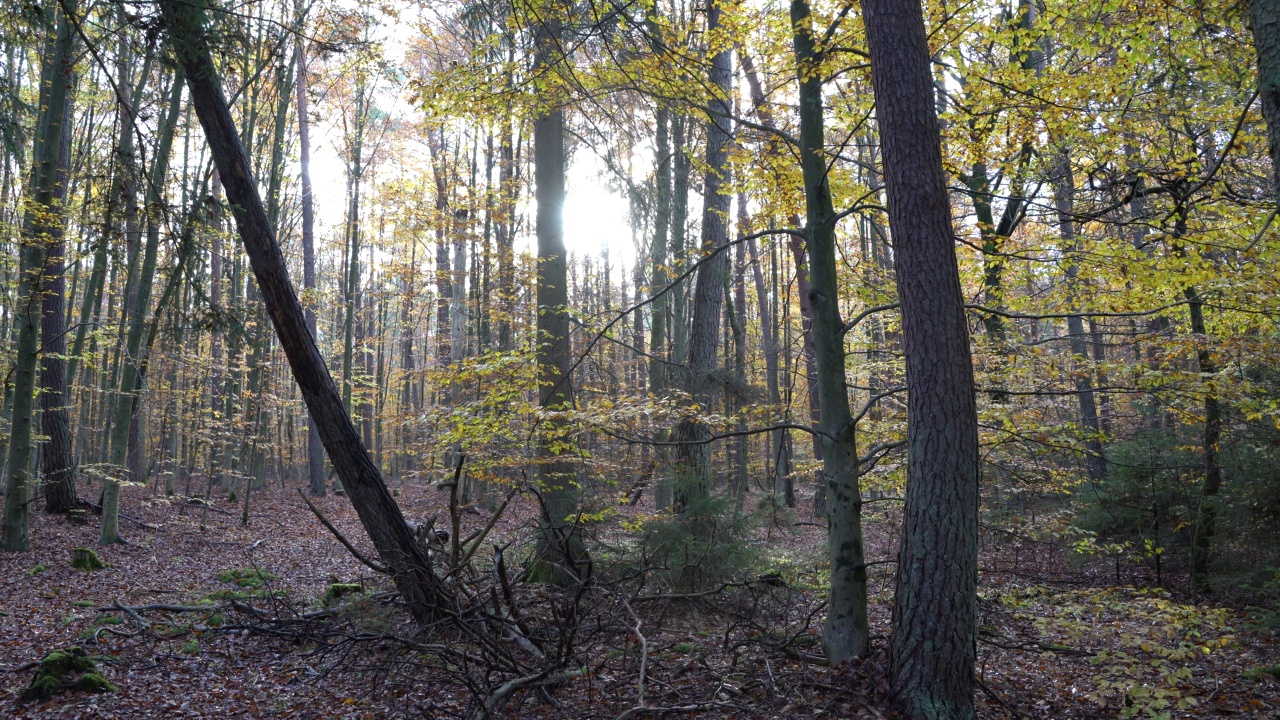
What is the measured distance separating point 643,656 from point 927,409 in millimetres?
2569

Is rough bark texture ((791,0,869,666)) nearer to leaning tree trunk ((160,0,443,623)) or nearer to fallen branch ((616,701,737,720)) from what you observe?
fallen branch ((616,701,737,720))

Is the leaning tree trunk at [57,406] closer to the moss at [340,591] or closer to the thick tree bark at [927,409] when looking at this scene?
the moss at [340,591]

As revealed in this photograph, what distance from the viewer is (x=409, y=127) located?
2370 cm

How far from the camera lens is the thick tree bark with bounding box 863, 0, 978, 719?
4457 millimetres

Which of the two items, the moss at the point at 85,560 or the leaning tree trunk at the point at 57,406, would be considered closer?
the moss at the point at 85,560

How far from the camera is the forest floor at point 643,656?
5168 millimetres

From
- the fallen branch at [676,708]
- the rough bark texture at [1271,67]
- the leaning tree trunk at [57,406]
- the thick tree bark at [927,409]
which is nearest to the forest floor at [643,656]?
the fallen branch at [676,708]

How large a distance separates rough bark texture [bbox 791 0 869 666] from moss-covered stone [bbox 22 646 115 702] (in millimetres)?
5708

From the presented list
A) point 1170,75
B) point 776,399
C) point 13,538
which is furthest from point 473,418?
point 776,399

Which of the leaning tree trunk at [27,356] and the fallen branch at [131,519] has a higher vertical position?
the leaning tree trunk at [27,356]

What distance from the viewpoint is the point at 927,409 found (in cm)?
456

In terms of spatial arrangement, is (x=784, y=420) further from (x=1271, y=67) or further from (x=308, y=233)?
(x=308, y=233)

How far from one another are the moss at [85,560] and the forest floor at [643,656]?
115 millimetres

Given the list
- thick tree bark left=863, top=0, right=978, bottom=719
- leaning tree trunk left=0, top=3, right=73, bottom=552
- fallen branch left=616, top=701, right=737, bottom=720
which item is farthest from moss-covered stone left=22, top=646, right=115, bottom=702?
thick tree bark left=863, top=0, right=978, bottom=719
